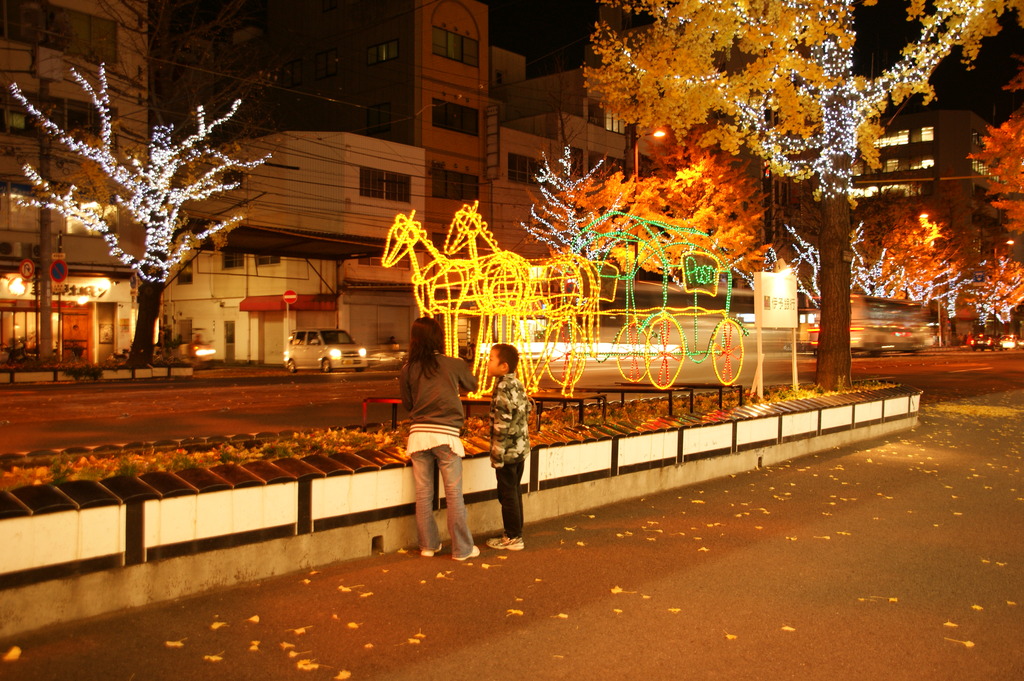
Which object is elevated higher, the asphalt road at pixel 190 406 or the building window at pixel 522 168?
the building window at pixel 522 168

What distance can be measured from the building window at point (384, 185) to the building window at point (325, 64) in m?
9.44

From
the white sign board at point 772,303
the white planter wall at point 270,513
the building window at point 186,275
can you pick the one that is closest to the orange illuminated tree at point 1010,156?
the white sign board at point 772,303

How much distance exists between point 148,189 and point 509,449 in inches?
934

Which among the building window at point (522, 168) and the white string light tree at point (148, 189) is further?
the building window at point (522, 168)

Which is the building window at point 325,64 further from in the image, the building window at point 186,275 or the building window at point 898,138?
the building window at point 898,138

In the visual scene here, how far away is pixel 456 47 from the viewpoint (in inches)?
1702

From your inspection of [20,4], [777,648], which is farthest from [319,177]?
[777,648]

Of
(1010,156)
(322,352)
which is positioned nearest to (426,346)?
(1010,156)

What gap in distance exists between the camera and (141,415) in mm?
15406

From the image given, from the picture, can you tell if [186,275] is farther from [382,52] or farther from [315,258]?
[382,52]

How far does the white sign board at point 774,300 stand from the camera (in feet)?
47.6

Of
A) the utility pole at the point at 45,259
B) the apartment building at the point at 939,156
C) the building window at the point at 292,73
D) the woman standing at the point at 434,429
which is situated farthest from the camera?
the apartment building at the point at 939,156

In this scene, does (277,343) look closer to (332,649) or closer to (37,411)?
(37,411)

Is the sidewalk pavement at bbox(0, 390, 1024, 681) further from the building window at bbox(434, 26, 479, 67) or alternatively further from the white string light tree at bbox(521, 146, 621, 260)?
the building window at bbox(434, 26, 479, 67)
